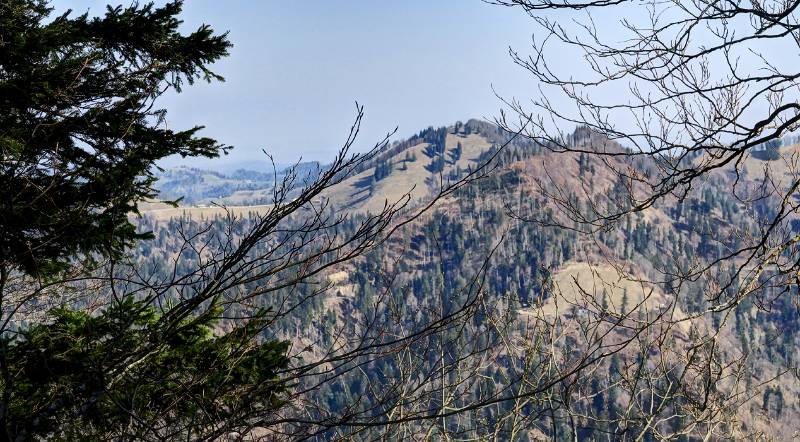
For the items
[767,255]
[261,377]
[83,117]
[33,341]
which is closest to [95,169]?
[83,117]

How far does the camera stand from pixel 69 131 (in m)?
5.60

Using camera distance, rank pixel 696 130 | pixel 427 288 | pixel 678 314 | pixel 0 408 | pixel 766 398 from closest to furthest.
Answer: pixel 0 408 < pixel 696 130 < pixel 766 398 < pixel 678 314 < pixel 427 288

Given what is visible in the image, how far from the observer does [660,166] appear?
5473mm

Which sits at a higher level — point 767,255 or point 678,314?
point 767,255

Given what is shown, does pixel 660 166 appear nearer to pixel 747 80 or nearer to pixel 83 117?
pixel 747 80

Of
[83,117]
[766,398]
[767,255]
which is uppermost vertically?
[83,117]

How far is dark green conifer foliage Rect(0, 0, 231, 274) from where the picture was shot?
489 centimetres

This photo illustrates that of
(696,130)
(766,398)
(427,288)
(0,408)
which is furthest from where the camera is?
(427,288)

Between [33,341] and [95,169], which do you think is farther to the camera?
[95,169]

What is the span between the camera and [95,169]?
5.25 meters

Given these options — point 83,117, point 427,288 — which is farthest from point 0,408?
point 427,288

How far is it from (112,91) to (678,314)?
566 feet

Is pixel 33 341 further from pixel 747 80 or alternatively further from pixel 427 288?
pixel 427 288

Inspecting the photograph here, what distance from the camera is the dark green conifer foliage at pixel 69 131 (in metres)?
4.89
